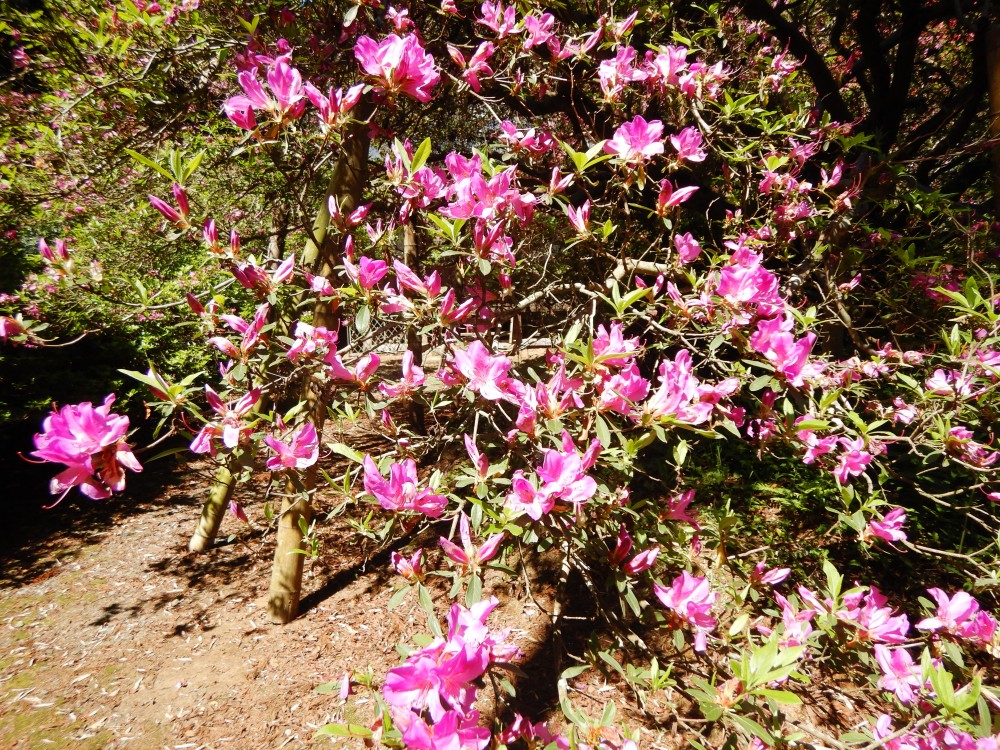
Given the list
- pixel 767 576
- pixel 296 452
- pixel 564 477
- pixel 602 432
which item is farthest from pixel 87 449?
pixel 767 576

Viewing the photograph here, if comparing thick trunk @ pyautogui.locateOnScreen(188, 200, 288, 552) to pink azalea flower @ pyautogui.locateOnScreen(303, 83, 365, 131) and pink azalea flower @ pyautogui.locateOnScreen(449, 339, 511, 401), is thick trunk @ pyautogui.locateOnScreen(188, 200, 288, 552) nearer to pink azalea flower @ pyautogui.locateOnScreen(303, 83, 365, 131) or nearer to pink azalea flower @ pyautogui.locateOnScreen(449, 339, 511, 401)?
pink azalea flower @ pyautogui.locateOnScreen(303, 83, 365, 131)

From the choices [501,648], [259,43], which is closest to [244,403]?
[501,648]

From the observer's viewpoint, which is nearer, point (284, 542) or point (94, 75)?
point (94, 75)

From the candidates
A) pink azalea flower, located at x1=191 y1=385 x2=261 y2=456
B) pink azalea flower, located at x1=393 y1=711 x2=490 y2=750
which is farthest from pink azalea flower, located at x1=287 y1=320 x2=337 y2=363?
pink azalea flower, located at x1=393 y1=711 x2=490 y2=750

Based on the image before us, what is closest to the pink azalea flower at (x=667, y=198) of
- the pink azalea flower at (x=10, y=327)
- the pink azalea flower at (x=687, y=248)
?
the pink azalea flower at (x=687, y=248)

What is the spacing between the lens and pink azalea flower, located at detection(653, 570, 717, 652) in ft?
4.46

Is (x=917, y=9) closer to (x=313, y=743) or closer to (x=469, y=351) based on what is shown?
(x=469, y=351)

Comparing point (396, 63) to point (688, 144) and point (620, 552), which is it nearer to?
point (688, 144)

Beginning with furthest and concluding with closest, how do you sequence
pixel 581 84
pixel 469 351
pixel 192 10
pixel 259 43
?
pixel 192 10 → pixel 581 84 → pixel 259 43 → pixel 469 351

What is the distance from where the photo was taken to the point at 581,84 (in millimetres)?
2258

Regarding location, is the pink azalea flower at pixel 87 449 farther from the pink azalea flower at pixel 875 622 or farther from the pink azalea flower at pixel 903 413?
the pink azalea flower at pixel 903 413

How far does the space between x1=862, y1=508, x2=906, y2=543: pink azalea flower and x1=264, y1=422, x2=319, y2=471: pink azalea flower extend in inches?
73.1

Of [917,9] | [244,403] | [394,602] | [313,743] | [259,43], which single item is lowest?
[313,743]

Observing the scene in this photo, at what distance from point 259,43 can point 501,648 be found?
252cm
